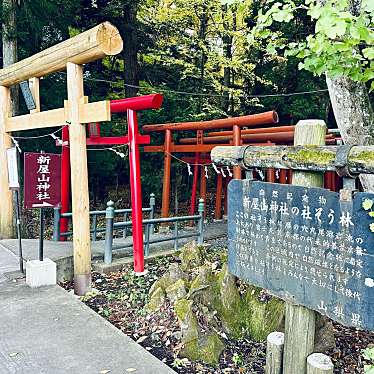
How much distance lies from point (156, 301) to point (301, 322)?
2.19 m

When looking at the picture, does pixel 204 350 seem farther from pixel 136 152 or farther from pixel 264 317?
pixel 136 152

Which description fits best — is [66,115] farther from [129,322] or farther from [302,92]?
[302,92]

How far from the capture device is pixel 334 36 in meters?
2.11

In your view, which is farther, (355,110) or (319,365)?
(355,110)

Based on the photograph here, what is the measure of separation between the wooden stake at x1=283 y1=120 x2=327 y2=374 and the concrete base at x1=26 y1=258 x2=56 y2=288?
3.76 meters

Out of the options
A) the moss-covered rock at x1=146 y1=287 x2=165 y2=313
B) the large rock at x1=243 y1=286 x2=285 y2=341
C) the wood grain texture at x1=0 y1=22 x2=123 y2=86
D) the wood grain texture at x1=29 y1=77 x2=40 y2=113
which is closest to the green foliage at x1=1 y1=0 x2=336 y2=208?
the wood grain texture at x1=29 y1=77 x2=40 y2=113

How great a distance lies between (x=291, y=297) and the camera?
311 cm

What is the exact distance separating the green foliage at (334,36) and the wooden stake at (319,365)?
1.93m

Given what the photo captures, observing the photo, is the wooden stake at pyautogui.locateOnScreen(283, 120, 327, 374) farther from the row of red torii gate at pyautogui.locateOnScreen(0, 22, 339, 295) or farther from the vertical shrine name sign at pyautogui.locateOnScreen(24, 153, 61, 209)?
the vertical shrine name sign at pyautogui.locateOnScreen(24, 153, 61, 209)

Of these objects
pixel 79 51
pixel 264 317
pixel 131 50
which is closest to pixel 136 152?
pixel 79 51

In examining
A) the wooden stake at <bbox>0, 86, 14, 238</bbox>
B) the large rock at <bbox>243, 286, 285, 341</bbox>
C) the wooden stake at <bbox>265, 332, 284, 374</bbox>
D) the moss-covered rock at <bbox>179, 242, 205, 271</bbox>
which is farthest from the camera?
the wooden stake at <bbox>0, 86, 14, 238</bbox>

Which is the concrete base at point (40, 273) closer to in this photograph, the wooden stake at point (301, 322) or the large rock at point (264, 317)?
the large rock at point (264, 317)

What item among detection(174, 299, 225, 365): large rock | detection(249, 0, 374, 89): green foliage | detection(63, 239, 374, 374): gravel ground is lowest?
detection(63, 239, 374, 374): gravel ground

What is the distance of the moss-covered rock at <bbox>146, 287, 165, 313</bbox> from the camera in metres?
4.88
